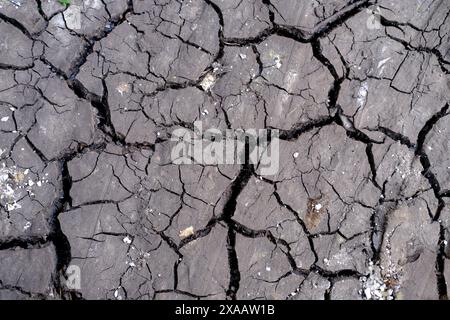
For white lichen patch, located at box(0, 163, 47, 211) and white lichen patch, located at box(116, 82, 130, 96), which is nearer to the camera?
white lichen patch, located at box(0, 163, 47, 211)

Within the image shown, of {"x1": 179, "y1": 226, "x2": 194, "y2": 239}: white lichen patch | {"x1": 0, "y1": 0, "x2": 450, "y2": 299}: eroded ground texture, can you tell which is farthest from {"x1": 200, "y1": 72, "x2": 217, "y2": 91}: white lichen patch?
{"x1": 179, "y1": 226, "x2": 194, "y2": 239}: white lichen patch

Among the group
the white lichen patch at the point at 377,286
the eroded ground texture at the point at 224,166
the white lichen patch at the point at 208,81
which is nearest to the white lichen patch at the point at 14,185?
the eroded ground texture at the point at 224,166

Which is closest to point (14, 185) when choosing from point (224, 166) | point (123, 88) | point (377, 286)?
point (123, 88)

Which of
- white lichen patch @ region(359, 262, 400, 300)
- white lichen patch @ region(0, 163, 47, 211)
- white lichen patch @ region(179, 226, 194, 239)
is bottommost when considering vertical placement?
white lichen patch @ region(359, 262, 400, 300)

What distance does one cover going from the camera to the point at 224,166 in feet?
10.7

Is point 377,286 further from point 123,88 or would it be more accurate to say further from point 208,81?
point 123,88

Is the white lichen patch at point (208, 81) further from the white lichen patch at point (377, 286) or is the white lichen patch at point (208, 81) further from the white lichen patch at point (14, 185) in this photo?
the white lichen patch at point (377, 286)

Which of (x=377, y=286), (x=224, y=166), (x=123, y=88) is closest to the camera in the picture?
(x=377, y=286)

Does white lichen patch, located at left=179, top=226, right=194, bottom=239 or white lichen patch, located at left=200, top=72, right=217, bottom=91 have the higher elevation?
white lichen patch, located at left=200, top=72, right=217, bottom=91

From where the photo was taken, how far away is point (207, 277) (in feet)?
10.2

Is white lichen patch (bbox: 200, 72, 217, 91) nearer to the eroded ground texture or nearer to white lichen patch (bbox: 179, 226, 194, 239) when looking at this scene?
the eroded ground texture

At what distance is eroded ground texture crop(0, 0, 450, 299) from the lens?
3113 millimetres
